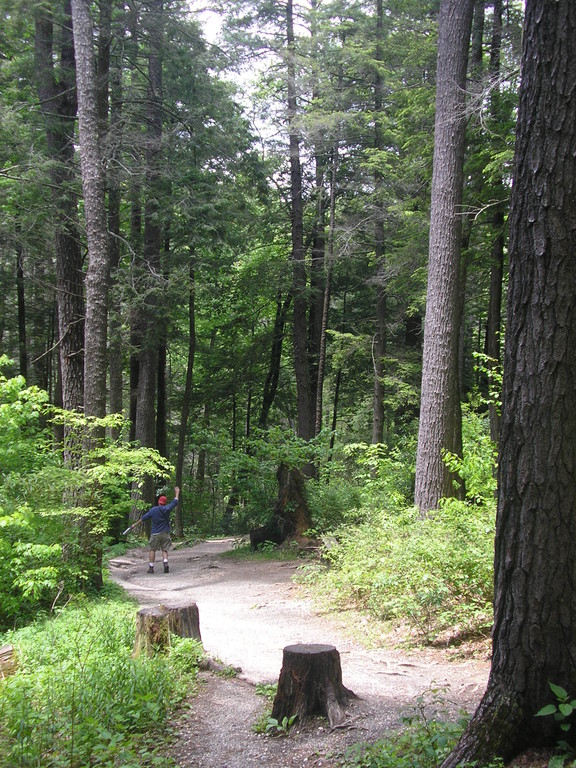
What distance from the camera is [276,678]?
607cm

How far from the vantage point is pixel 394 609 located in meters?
7.12

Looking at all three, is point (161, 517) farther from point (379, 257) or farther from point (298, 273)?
point (298, 273)

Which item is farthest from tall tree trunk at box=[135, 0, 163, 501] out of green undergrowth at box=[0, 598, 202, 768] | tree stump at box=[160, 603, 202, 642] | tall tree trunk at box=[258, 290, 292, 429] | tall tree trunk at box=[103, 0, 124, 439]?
green undergrowth at box=[0, 598, 202, 768]

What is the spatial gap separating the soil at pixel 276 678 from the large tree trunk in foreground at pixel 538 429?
5.13 ft

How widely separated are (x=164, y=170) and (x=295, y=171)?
28.4ft

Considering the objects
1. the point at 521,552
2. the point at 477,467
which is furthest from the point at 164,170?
the point at 521,552

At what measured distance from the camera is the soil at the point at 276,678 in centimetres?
439

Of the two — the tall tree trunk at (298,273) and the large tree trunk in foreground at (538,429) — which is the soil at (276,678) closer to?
the large tree trunk in foreground at (538,429)

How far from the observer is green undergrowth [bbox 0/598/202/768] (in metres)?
4.13

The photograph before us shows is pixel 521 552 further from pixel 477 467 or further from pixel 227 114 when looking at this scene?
pixel 227 114

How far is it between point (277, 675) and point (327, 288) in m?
16.2

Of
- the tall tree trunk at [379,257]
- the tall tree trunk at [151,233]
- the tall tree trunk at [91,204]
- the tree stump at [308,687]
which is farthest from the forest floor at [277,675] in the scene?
the tall tree trunk at [379,257]

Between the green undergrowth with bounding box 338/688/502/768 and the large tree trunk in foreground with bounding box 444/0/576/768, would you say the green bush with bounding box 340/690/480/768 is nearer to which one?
the green undergrowth with bounding box 338/688/502/768

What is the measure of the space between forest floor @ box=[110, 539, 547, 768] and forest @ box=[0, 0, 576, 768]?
553 millimetres
